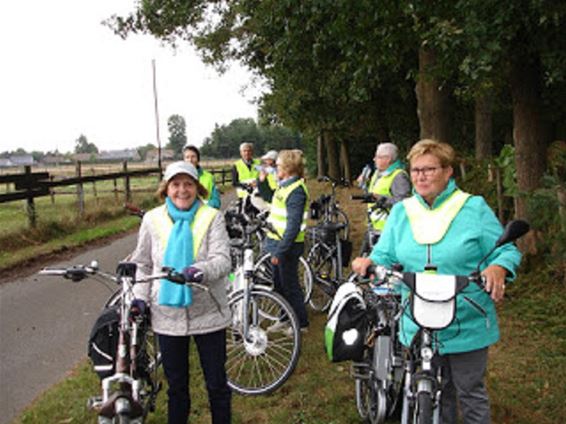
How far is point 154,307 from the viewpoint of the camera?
11.8 feet

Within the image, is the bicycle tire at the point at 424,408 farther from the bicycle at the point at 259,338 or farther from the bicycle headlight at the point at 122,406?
the bicycle at the point at 259,338

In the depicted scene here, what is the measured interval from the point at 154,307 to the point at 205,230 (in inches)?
21.7

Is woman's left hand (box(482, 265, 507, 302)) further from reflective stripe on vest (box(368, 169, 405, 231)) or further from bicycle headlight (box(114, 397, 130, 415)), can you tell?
reflective stripe on vest (box(368, 169, 405, 231))

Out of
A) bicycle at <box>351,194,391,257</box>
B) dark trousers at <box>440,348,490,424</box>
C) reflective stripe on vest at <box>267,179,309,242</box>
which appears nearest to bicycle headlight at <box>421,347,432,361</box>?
dark trousers at <box>440,348,490,424</box>

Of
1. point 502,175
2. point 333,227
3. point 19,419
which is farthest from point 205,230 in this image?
point 502,175

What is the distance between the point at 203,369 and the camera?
3729mm

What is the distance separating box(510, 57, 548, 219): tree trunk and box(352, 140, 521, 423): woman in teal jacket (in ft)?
17.0

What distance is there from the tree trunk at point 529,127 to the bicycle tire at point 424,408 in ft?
18.3

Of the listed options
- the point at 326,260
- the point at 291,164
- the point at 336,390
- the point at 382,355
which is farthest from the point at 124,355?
the point at 326,260

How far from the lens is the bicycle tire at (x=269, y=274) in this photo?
6678 millimetres

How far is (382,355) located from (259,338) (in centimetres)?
174

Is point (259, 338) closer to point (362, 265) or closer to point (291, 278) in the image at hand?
point (291, 278)

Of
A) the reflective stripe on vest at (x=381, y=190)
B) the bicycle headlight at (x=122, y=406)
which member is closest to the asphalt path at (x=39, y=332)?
the bicycle headlight at (x=122, y=406)

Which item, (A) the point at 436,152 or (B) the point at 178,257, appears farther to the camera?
(B) the point at 178,257
